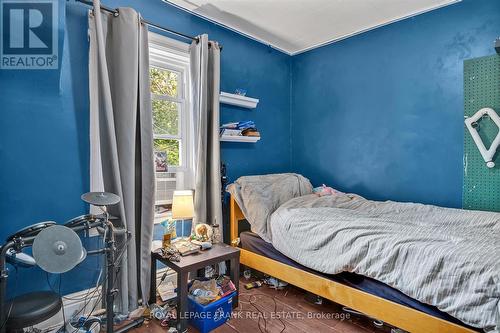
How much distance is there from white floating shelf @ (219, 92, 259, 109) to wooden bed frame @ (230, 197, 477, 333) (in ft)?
4.95

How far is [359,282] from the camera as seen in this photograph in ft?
5.61

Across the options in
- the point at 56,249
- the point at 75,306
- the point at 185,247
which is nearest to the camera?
the point at 56,249

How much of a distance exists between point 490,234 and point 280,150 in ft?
7.20

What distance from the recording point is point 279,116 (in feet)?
11.2

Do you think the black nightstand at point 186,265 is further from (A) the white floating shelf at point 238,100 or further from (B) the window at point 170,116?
(A) the white floating shelf at point 238,100

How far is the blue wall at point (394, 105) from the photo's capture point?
2.34 meters

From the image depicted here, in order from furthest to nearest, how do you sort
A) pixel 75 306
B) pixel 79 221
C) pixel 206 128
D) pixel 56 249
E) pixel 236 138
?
1. pixel 236 138
2. pixel 206 128
3. pixel 75 306
4. pixel 79 221
5. pixel 56 249

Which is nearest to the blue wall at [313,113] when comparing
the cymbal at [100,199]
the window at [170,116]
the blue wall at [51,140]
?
the blue wall at [51,140]

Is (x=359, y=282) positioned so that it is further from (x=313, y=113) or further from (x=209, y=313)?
(x=313, y=113)

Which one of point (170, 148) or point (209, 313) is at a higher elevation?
point (170, 148)

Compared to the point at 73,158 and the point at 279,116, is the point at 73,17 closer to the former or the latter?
the point at 73,158

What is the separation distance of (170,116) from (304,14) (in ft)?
5.34

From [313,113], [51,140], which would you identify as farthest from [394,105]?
[51,140]

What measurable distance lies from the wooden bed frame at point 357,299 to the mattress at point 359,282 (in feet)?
0.08
